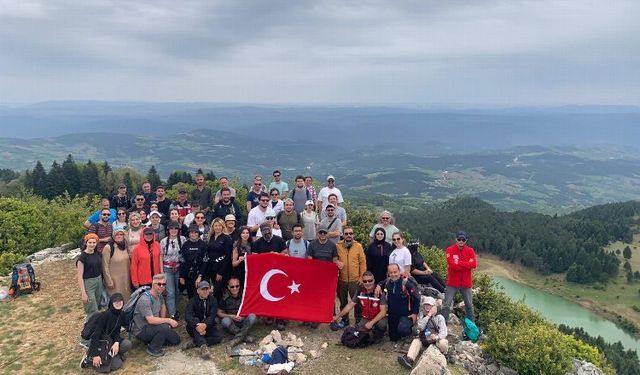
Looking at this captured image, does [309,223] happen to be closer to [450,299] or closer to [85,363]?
[450,299]

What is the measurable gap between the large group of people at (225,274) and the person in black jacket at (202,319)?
25 millimetres

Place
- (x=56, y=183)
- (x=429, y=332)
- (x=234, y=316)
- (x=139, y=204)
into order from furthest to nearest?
1. (x=56, y=183)
2. (x=139, y=204)
3. (x=234, y=316)
4. (x=429, y=332)

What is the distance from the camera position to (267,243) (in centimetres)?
1133

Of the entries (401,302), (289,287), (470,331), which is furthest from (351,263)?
(470,331)

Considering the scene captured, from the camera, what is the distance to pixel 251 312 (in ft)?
36.7

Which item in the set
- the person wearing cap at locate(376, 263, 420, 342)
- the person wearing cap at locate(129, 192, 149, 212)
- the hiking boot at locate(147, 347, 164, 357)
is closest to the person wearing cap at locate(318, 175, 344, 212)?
the person wearing cap at locate(376, 263, 420, 342)

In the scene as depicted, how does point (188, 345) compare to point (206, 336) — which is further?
point (206, 336)

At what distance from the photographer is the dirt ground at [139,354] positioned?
9758 mm

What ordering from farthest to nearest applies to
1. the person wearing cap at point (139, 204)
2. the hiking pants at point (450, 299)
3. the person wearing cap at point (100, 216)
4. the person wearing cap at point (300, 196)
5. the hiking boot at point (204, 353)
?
the person wearing cap at point (300, 196) < the person wearing cap at point (139, 204) < the person wearing cap at point (100, 216) < the hiking pants at point (450, 299) < the hiking boot at point (204, 353)

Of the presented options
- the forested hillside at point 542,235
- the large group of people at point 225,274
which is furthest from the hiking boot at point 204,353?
the forested hillside at point 542,235

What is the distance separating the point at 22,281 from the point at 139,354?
730 cm

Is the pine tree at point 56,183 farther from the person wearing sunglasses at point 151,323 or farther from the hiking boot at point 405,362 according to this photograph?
the hiking boot at point 405,362

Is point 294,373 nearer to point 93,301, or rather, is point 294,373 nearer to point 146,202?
point 93,301

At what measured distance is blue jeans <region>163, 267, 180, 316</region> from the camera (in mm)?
11152
